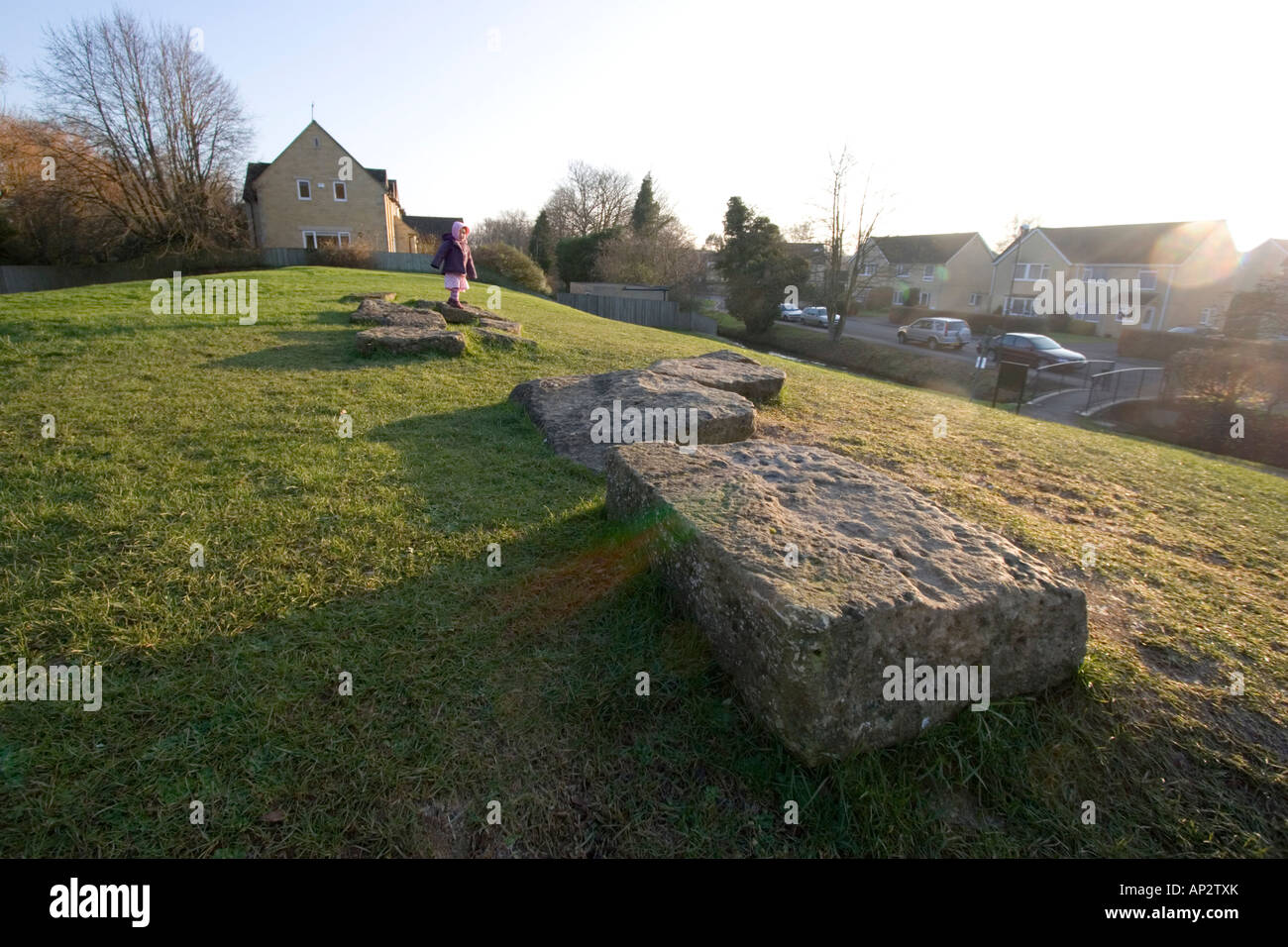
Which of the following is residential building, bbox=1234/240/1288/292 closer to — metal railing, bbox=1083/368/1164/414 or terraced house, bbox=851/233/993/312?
terraced house, bbox=851/233/993/312

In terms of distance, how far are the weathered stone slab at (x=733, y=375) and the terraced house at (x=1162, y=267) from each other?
38.8 metres

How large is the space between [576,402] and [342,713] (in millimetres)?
4015

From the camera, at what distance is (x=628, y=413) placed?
17.3ft

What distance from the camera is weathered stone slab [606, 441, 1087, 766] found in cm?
205

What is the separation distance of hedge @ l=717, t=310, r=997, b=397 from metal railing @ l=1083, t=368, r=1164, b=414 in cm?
350

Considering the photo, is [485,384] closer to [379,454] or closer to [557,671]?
[379,454]

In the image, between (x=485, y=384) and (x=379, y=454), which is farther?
(x=485, y=384)

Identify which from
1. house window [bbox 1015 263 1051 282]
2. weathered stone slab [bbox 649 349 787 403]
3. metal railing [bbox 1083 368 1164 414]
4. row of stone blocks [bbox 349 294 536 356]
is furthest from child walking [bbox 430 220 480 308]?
house window [bbox 1015 263 1051 282]

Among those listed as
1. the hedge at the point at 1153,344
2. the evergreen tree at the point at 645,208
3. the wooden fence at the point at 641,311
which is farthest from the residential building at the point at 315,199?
the hedge at the point at 1153,344

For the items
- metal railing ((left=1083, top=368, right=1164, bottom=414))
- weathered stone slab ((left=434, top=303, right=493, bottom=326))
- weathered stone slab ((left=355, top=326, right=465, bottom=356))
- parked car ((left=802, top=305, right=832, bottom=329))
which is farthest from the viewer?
parked car ((left=802, top=305, right=832, bottom=329))

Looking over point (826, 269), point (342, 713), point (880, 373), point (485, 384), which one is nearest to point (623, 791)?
point (342, 713)

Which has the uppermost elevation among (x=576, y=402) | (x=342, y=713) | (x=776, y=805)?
(x=576, y=402)

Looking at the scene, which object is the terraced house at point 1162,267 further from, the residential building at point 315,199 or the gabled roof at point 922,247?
the residential building at point 315,199
